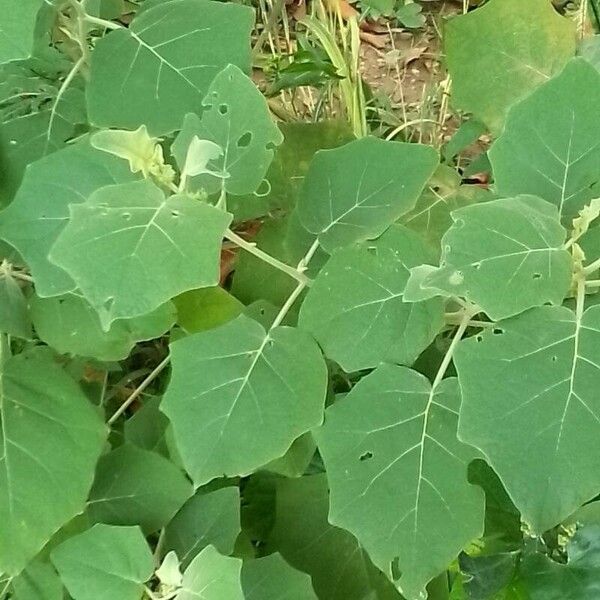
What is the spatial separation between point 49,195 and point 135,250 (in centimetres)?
18

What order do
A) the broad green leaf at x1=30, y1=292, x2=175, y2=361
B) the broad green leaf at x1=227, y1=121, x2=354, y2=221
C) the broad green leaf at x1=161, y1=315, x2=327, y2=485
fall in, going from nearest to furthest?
the broad green leaf at x1=161, y1=315, x2=327, y2=485 < the broad green leaf at x1=30, y1=292, x2=175, y2=361 < the broad green leaf at x1=227, y1=121, x2=354, y2=221

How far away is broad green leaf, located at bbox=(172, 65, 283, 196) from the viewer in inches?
25.7

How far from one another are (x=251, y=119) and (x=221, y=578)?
36cm

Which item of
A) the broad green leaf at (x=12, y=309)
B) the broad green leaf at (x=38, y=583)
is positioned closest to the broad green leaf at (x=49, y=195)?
the broad green leaf at (x=12, y=309)

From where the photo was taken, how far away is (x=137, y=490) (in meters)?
0.81

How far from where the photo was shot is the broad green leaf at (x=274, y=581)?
75cm

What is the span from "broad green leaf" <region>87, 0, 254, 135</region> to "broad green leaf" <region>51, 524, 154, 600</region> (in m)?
0.35

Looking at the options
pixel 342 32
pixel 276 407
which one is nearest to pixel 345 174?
pixel 276 407

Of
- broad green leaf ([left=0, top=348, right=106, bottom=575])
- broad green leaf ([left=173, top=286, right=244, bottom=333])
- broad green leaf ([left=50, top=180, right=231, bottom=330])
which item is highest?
broad green leaf ([left=50, top=180, right=231, bottom=330])

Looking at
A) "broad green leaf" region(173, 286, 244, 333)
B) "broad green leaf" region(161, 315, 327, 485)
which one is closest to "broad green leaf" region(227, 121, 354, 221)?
"broad green leaf" region(173, 286, 244, 333)

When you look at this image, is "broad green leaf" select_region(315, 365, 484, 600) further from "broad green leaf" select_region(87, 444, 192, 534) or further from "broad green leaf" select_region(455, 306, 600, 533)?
"broad green leaf" select_region(87, 444, 192, 534)

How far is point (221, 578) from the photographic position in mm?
657

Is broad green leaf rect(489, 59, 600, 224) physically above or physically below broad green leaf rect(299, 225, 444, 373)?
above

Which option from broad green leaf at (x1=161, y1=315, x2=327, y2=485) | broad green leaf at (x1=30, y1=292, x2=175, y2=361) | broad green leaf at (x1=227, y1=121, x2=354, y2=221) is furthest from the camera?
broad green leaf at (x1=227, y1=121, x2=354, y2=221)
